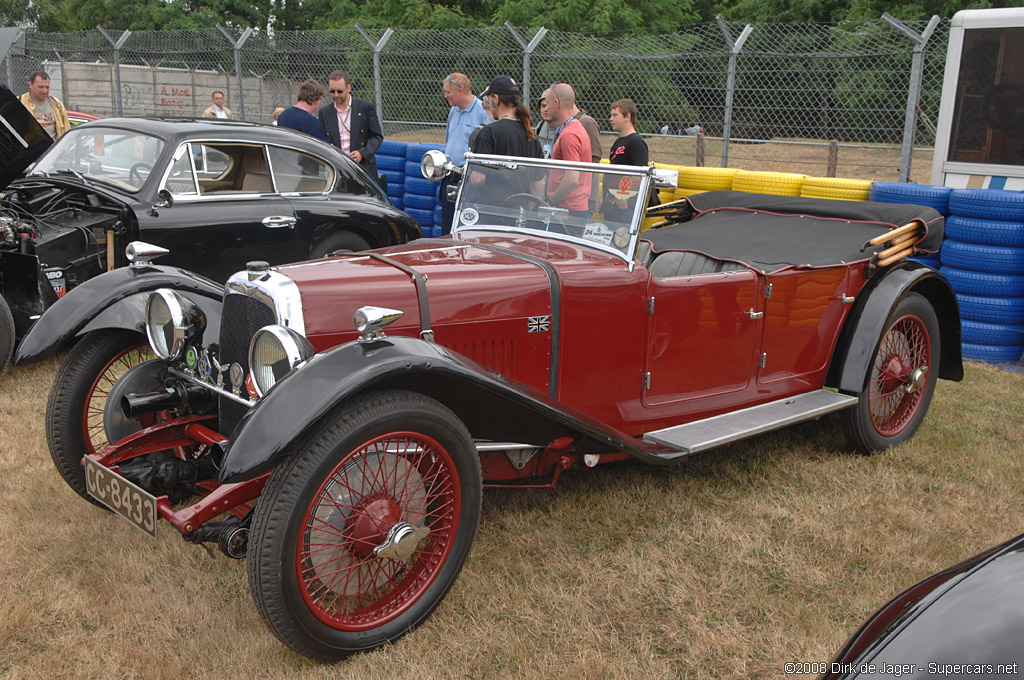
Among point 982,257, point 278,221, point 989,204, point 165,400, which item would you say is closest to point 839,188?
point 989,204

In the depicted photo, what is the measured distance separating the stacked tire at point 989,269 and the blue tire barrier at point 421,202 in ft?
16.9

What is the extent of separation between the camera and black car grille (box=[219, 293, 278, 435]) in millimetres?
2945

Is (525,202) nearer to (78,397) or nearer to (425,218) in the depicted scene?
(78,397)

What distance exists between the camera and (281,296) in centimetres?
284

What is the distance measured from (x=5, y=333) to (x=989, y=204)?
650 cm

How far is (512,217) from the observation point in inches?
153

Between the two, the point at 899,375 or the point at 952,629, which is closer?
the point at 952,629

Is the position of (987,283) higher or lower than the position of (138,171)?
lower

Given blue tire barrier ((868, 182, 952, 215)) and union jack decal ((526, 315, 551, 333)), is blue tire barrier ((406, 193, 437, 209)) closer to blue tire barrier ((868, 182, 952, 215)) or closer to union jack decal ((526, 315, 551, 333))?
blue tire barrier ((868, 182, 952, 215))

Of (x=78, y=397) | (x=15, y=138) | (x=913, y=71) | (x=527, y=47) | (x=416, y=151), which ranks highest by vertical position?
(x=527, y=47)

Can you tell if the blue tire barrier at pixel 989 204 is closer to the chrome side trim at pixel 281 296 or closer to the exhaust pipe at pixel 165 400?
the chrome side trim at pixel 281 296

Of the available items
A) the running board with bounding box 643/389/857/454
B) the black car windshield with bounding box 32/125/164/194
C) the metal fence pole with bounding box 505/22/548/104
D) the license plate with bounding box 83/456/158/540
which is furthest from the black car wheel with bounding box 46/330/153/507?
the metal fence pole with bounding box 505/22/548/104

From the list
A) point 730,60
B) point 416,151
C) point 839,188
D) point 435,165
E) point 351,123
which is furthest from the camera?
point 416,151

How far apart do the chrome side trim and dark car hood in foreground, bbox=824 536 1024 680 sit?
1919mm
